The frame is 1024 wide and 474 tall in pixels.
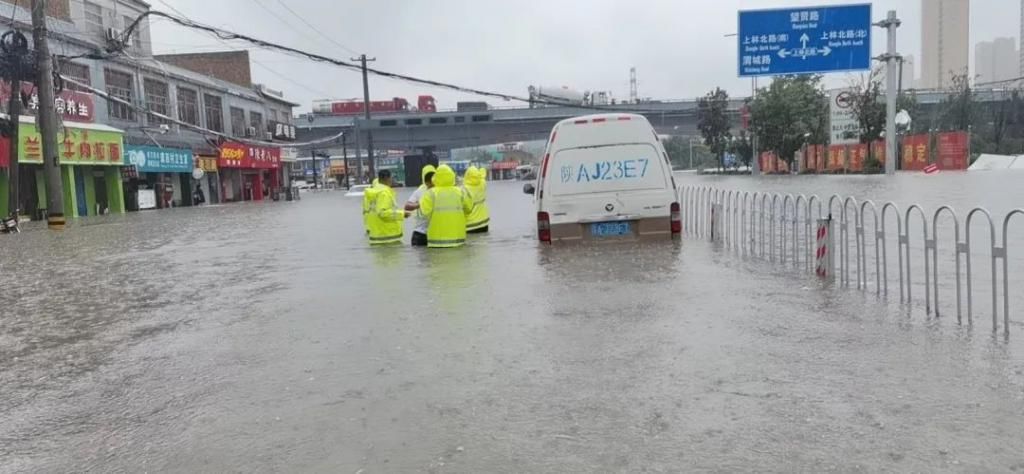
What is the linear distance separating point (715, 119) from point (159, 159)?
4421 cm

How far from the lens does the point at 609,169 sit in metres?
10.5

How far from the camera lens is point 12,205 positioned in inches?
858

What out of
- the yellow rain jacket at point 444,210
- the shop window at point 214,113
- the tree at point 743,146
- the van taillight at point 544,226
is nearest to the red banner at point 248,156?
the shop window at point 214,113

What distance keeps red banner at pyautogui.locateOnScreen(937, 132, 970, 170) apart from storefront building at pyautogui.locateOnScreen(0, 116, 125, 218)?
4264 centimetres

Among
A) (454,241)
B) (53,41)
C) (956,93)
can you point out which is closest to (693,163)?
(956,93)

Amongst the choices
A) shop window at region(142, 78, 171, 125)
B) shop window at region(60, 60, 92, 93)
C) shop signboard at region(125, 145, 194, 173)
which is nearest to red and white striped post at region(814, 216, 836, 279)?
shop window at region(60, 60, 92, 93)

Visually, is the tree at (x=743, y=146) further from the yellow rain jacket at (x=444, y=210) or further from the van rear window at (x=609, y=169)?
the van rear window at (x=609, y=169)

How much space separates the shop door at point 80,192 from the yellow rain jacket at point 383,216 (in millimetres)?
23840

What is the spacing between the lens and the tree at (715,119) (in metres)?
65.4

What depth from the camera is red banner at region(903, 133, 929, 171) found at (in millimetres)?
45875

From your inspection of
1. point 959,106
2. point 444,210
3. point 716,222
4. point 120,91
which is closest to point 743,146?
point 959,106

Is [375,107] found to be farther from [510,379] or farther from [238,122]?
[510,379]

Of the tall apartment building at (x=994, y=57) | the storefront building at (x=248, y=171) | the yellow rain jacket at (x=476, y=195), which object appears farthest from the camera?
the tall apartment building at (x=994, y=57)

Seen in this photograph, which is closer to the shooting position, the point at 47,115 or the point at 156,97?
the point at 47,115
